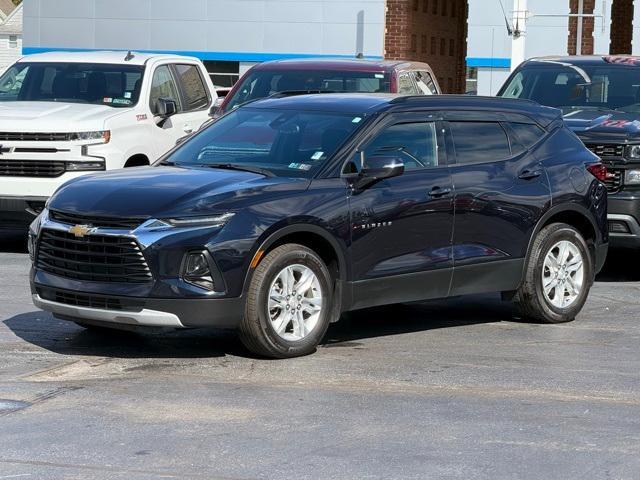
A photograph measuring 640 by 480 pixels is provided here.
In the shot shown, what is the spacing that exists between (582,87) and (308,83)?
2.92 meters

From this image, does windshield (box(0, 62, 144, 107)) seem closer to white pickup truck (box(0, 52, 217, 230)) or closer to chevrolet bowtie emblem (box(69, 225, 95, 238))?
white pickup truck (box(0, 52, 217, 230))

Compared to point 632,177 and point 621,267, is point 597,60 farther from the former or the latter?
point 632,177

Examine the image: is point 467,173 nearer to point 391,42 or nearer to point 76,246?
point 76,246

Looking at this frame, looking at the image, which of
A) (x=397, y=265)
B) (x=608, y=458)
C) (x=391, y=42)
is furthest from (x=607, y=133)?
(x=391, y=42)

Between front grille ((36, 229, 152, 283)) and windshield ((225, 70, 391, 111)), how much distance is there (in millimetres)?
→ 6263

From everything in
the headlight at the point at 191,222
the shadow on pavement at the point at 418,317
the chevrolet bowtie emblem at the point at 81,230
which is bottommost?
the shadow on pavement at the point at 418,317

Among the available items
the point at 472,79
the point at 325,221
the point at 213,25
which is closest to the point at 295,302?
the point at 325,221

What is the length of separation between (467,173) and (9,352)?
133 inches

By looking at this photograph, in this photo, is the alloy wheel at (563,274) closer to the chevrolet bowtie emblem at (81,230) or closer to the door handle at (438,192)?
the door handle at (438,192)

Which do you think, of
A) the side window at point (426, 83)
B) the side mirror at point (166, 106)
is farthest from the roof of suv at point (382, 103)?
the side window at point (426, 83)

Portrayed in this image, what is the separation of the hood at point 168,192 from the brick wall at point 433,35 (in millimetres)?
28605

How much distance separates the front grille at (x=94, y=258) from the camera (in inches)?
329

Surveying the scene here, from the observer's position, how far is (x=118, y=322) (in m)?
8.48

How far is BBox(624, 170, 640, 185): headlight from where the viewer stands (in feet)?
42.6
